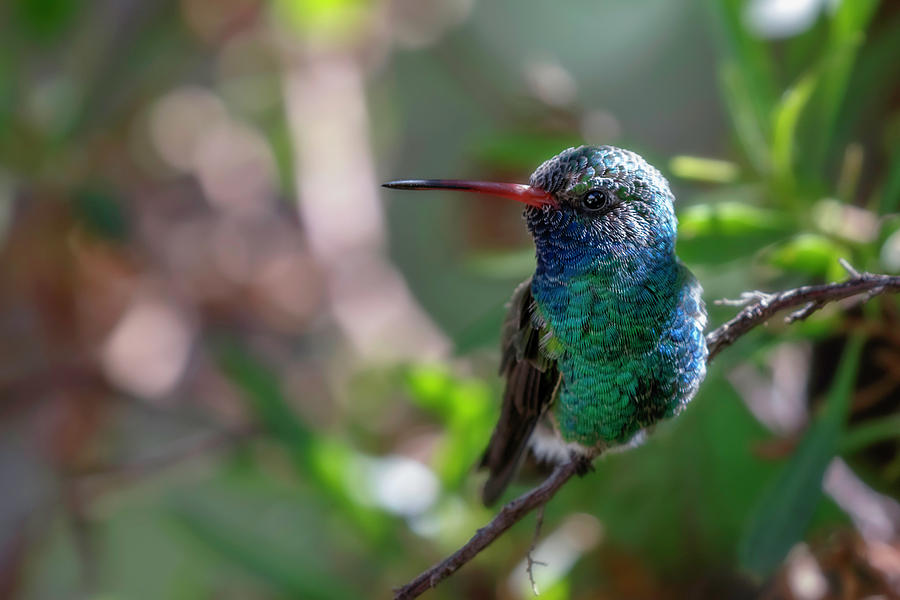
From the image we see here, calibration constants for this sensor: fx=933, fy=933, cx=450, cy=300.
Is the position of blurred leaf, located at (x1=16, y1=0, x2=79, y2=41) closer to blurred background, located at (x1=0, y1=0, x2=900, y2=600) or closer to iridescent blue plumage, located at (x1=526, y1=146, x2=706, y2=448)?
blurred background, located at (x1=0, y1=0, x2=900, y2=600)

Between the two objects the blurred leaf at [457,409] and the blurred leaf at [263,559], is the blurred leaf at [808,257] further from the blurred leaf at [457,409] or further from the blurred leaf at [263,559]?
the blurred leaf at [263,559]

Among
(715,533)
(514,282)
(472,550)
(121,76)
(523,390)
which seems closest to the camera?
(472,550)

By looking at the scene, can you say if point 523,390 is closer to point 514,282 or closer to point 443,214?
point 514,282

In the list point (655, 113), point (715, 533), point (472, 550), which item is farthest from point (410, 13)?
point (472, 550)

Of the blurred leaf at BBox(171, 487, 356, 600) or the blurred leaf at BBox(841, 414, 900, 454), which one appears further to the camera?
the blurred leaf at BBox(171, 487, 356, 600)

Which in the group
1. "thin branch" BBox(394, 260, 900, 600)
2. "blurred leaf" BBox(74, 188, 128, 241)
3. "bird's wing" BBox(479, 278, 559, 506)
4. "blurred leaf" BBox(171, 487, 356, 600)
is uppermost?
"thin branch" BBox(394, 260, 900, 600)

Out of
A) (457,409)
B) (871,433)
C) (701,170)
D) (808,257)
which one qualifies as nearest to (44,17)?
(457,409)

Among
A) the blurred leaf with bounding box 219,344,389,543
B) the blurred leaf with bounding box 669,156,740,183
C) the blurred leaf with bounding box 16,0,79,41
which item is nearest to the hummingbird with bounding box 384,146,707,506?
the blurred leaf with bounding box 669,156,740,183
